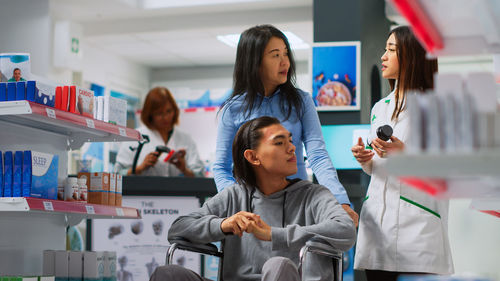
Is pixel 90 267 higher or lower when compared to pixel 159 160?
lower

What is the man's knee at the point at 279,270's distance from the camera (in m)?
2.15

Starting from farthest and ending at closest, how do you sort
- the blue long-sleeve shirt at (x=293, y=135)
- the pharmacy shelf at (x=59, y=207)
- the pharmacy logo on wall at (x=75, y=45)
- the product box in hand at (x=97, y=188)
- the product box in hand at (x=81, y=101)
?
1. the pharmacy logo on wall at (x=75, y=45)
2. the product box in hand at (x=97, y=188)
3. the product box in hand at (x=81, y=101)
4. the pharmacy shelf at (x=59, y=207)
5. the blue long-sleeve shirt at (x=293, y=135)

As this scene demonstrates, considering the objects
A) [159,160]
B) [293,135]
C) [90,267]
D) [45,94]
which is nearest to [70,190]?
[90,267]

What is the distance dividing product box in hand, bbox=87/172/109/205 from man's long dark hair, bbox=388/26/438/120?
5.06 feet

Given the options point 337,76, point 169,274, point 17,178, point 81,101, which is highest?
point 337,76

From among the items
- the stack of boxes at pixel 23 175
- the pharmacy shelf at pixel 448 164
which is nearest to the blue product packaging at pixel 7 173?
the stack of boxes at pixel 23 175

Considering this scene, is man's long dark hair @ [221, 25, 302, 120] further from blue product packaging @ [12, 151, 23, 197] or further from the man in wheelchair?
blue product packaging @ [12, 151, 23, 197]

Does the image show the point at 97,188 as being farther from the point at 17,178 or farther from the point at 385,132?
the point at 385,132

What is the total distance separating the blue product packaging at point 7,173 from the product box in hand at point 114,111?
0.63 metres

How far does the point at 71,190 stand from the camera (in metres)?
3.31

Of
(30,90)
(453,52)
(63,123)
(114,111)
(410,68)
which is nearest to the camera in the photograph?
(453,52)

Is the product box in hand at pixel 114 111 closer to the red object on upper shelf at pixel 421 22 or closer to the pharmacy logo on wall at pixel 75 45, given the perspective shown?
the red object on upper shelf at pixel 421 22

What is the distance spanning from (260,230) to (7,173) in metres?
1.27

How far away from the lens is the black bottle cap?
7.98 ft
